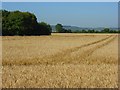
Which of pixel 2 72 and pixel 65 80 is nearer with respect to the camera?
pixel 65 80

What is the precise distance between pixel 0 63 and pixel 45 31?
83420mm

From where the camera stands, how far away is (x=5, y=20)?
90250 mm

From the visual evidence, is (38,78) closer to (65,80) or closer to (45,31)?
(65,80)

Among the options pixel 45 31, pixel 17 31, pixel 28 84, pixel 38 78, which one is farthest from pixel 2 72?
pixel 45 31

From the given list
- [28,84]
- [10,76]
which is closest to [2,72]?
[10,76]

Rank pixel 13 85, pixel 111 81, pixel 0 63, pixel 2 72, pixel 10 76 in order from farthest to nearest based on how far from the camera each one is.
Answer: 1. pixel 0 63
2. pixel 2 72
3. pixel 10 76
4. pixel 111 81
5. pixel 13 85

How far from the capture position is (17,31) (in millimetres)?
87250

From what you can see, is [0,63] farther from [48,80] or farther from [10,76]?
[48,80]

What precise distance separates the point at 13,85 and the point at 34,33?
83.0 m

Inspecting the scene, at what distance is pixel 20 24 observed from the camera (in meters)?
88.9

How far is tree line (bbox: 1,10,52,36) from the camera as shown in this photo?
86125 mm

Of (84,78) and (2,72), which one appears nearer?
(84,78)

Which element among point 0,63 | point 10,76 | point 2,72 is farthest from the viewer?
point 0,63

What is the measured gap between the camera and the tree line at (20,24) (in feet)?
283
